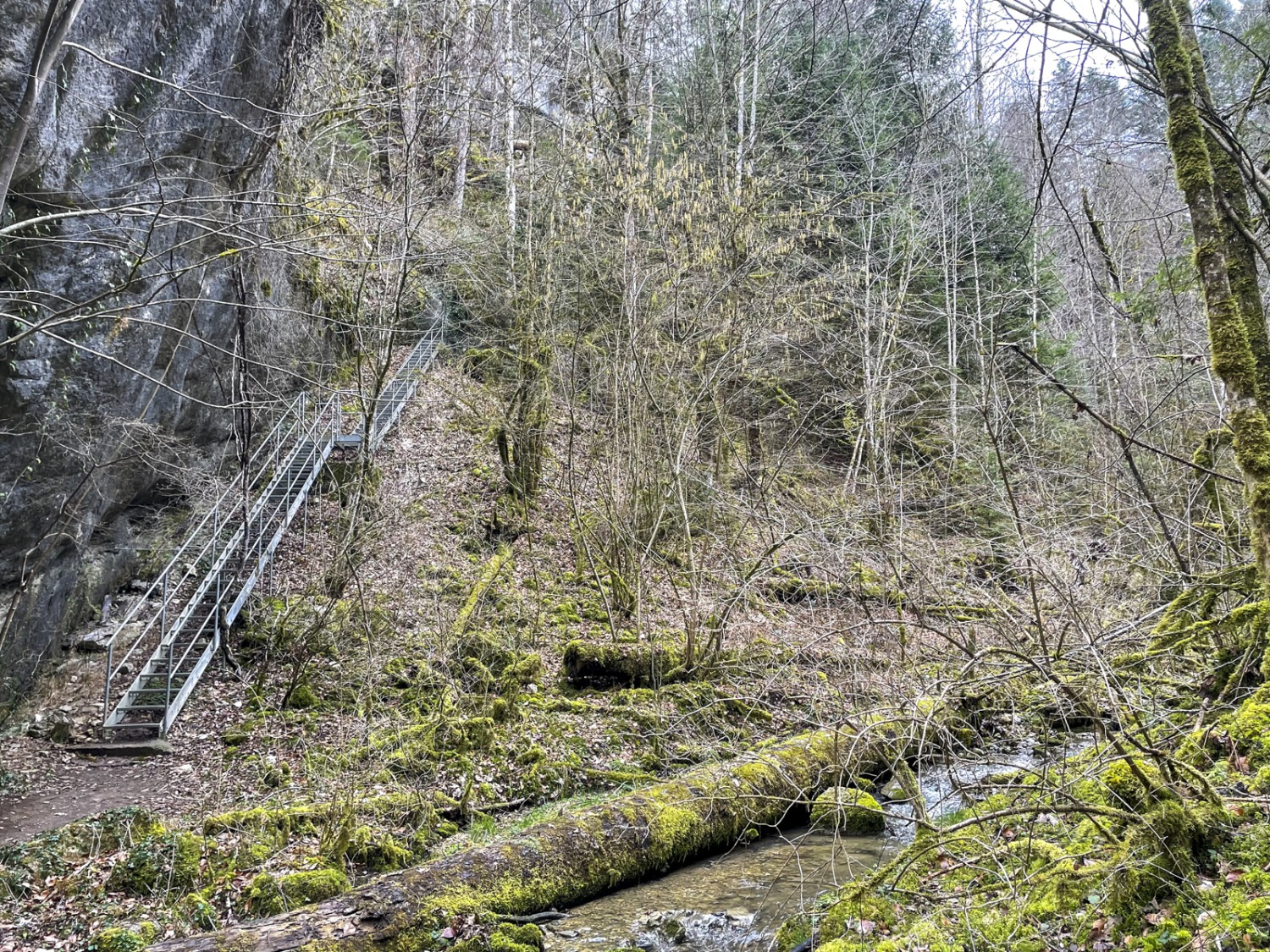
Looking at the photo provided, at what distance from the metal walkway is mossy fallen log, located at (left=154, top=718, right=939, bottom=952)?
239 inches

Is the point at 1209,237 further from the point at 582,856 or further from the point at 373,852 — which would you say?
the point at 373,852

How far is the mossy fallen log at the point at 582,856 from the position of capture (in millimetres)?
4539

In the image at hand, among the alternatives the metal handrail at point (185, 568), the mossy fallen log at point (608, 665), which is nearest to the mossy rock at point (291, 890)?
the mossy fallen log at point (608, 665)

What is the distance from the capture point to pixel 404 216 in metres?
9.88

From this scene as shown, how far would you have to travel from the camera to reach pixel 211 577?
37.4ft

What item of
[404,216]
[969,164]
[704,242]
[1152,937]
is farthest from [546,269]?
[1152,937]

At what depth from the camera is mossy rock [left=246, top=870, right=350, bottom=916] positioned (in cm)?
527

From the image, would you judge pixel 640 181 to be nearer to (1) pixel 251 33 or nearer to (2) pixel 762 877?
(1) pixel 251 33

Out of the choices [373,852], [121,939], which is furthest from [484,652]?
[121,939]

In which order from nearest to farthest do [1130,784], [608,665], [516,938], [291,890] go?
1. [1130,784]
2. [516,938]
3. [291,890]
4. [608,665]

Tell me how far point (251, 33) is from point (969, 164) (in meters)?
12.1

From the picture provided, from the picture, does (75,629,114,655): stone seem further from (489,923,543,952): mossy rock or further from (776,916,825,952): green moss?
(776,916,825,952): green moss

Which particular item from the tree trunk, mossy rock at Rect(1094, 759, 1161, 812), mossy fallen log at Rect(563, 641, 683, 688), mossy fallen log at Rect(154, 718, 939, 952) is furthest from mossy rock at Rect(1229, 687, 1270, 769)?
mossy fallen log at Rect(563, 641, 683, 688)

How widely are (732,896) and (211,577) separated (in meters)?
9.05
